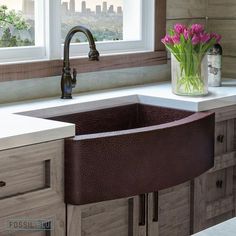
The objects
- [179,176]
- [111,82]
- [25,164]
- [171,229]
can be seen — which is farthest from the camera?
[111,82]

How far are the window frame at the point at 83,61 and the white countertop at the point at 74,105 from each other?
0.13m

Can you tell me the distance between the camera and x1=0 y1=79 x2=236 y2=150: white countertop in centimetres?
216

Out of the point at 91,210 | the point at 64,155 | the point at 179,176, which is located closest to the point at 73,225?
the point at 91,210

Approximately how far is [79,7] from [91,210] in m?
1.18

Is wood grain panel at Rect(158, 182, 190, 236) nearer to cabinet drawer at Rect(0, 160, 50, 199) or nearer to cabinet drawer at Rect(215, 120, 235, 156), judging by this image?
cabinet drawer at Rect(215, 120, 235, 156)

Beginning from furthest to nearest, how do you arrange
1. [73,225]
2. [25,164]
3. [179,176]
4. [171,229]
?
[171,229] < [179,176] < [73,225] < [25,164]

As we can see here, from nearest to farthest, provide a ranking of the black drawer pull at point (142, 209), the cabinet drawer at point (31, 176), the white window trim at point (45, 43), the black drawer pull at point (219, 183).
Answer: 1. the cabinet drawer at point (31, 176)
2. the black drawer pull at point (142, 209)
3. the white window trim at point (45, 43)
4. the black drawer pull at point (219, 183)

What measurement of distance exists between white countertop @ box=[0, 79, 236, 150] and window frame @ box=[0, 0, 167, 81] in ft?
0.41

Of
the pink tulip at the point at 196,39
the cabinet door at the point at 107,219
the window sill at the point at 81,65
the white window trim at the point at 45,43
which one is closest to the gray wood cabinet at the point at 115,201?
the cabinet door at the point at 107,219

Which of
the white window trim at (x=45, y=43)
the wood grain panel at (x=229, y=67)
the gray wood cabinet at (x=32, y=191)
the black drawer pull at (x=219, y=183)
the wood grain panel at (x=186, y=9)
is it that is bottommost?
the black drawer pull at (x=219, y=183)

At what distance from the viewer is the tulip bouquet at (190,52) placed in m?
2.96

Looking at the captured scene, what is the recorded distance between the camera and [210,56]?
335 centimetres

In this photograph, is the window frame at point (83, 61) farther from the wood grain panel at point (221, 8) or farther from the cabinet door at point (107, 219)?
the cabinet door at point (107, 219)

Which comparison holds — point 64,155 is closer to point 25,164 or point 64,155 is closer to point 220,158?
point 25,164
